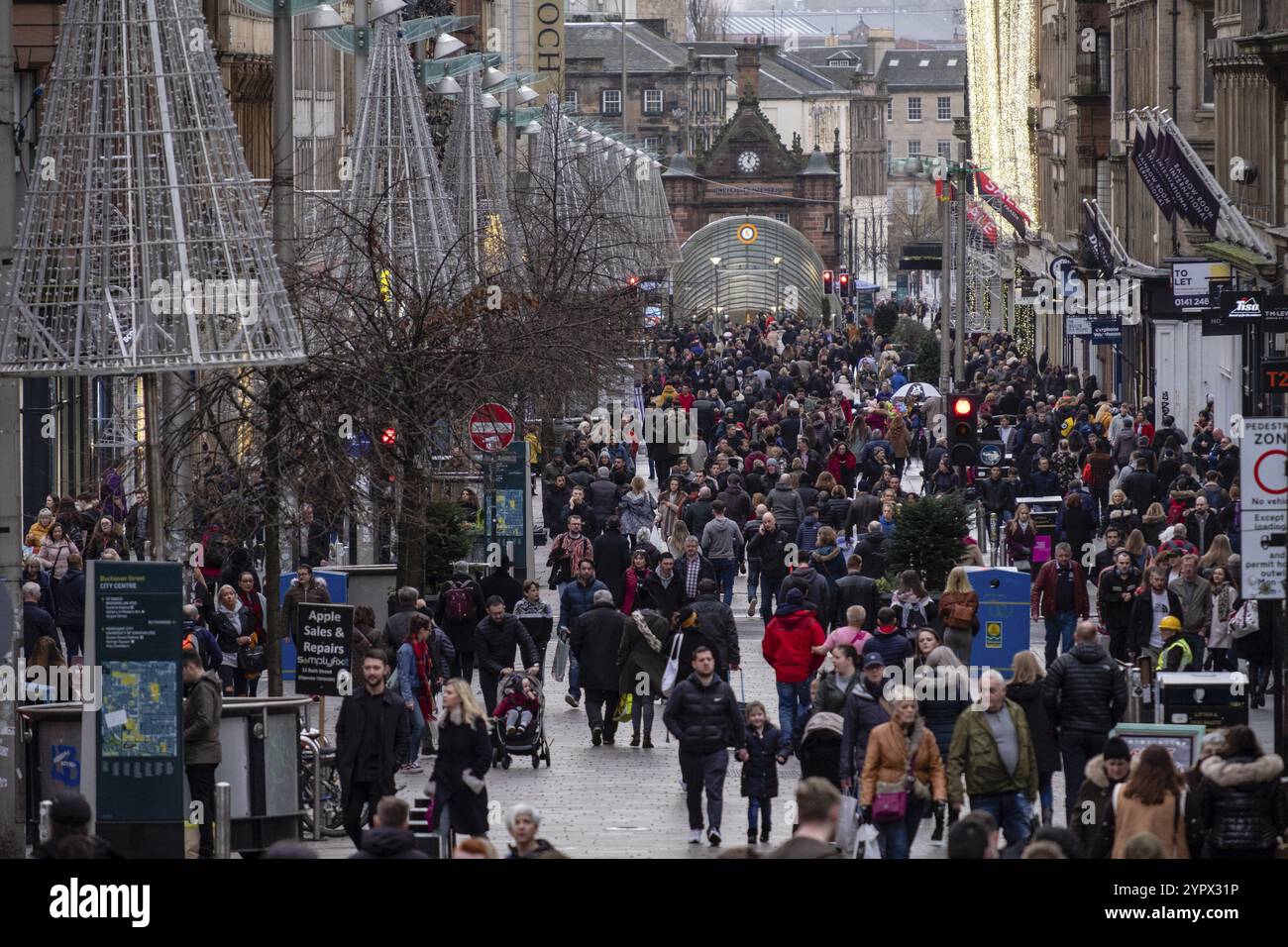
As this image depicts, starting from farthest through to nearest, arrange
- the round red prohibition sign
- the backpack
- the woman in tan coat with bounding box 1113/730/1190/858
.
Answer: the backpack, the round red prohibition sign, the woman in tan coat with bounding box 1113/730/1190/858

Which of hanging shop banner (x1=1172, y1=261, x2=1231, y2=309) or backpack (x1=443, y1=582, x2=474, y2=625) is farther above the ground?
hanging shop banner (x1=1172, y1=261, x2=1231, y2=309)

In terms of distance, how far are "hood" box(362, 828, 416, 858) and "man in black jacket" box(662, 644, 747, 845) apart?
6189 mm

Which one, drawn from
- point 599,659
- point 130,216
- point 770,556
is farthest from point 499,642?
point 770,556

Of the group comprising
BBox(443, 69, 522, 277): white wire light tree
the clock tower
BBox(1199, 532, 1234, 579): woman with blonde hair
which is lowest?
BBox(1199, 532, 1234, 579): woman with blonde hair

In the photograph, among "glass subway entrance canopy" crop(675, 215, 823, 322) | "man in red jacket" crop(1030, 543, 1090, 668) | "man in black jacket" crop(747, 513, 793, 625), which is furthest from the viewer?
"glass subway entrance canopy" crop(675, 215, 823, 322)

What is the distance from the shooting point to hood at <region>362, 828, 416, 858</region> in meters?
11.6

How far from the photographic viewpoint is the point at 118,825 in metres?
16.0

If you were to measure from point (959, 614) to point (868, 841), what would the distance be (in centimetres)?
657

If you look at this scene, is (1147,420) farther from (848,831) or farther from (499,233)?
(848,831)

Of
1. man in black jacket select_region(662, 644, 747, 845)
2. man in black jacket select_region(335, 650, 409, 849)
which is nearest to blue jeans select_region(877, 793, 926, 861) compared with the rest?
man in black jacket select_region(662, 644, 747, 845)

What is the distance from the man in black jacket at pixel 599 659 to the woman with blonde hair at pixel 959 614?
2.50 meters

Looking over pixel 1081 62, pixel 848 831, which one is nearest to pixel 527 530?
pixel 848 831

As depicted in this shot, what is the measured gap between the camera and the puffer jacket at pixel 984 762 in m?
16.4

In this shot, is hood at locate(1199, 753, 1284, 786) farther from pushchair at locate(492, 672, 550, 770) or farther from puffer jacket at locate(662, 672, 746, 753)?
pushchair at locate(492, 672, 550, 770)
